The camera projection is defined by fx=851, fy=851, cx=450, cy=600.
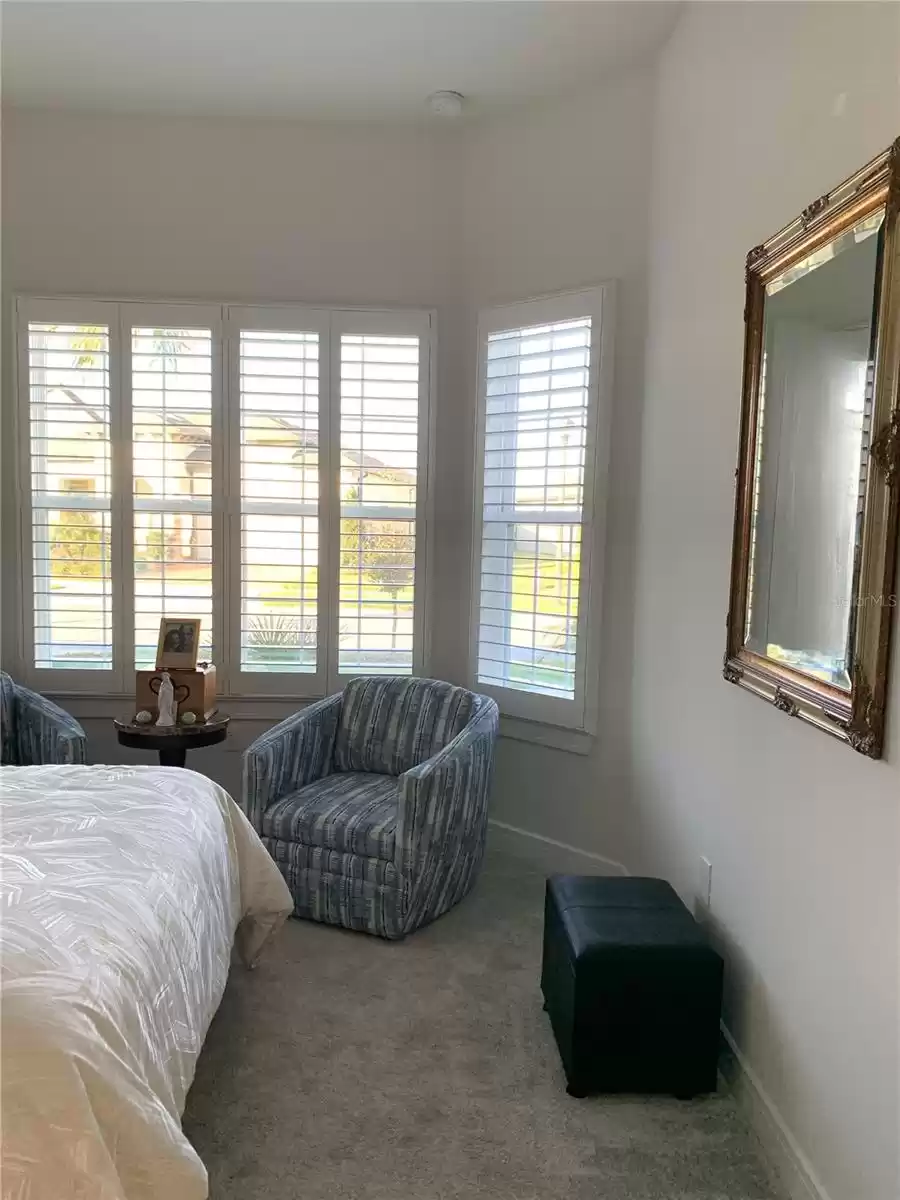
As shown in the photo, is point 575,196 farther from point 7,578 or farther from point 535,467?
point 7,578

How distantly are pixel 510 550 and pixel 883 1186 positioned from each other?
2.47 meters

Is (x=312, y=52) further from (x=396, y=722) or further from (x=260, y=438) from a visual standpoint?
(x=396, y=722)

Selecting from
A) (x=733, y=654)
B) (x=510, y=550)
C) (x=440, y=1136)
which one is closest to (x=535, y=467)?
(x=510, y=550)

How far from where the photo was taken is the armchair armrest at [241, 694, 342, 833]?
305cm

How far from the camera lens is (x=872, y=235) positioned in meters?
1.58

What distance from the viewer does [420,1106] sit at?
2100 mm

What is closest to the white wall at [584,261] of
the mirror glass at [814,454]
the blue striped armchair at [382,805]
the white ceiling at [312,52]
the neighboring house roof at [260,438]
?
the white ceiling at [312,52]

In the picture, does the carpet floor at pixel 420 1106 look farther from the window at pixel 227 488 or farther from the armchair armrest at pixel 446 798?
the window at pixel 227 488

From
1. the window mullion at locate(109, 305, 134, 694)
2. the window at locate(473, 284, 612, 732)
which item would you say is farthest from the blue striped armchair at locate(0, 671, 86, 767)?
the window at locate(473, 284, 612, 732)

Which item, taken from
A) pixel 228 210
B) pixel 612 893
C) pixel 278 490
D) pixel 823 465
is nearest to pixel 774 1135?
pixel 612 893

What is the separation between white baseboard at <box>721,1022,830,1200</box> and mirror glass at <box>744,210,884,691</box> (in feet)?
3.41

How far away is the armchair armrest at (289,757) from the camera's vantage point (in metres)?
3.05

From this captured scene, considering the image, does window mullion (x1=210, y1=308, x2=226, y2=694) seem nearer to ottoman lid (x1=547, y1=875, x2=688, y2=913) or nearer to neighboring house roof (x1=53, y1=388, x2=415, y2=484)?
neighboring house roof (x1=53, y1=388, x2=415, y2=484)

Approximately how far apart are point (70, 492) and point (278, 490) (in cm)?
90
